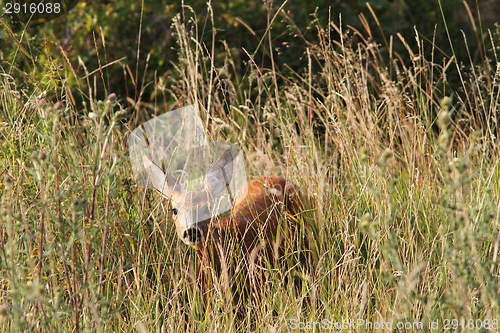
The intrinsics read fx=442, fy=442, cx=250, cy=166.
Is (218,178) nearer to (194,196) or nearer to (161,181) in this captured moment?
(194,196)

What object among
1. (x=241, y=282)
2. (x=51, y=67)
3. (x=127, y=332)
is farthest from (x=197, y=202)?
(x=51, y=67)

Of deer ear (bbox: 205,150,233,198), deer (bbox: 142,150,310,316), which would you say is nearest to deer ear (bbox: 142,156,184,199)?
deer (bbox: 142,150,310,316)

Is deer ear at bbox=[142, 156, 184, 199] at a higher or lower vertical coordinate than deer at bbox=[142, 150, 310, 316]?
higher

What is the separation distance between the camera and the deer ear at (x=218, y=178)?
2.14 m

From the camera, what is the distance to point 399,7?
16.3ft

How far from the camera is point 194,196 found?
6.89ft

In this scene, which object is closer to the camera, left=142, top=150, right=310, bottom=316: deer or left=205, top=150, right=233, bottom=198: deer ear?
left=142, top=150, right=310, bottom=316: deer

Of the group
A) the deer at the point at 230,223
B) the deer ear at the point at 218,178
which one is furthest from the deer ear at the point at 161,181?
the deer ear at the point at 218,178

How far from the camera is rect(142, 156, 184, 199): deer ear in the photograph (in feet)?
7.00

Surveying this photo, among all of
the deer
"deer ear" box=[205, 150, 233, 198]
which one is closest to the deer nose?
the deer

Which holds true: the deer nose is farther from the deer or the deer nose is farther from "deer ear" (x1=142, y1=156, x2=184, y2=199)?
"deer ear" (x1=142, y1=156, x2=184, y2=199)

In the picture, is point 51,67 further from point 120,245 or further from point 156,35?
point 156,35

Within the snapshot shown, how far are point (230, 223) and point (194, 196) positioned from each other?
22cm

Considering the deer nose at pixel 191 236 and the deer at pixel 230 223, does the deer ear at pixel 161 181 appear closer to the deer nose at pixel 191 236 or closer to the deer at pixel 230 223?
the deer at pixel 230 223
